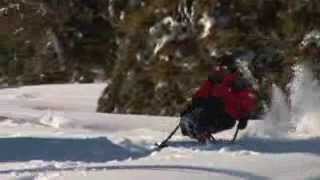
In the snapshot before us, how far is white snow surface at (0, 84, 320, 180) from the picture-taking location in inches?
337

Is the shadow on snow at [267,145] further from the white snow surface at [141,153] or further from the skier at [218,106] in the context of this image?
the skier at [218,106]

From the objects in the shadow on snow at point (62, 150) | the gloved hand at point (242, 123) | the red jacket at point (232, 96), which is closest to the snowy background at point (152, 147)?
the shadow on snow at point (62, 150)

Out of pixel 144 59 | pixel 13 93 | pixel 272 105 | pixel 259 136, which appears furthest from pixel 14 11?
pixel 259 136

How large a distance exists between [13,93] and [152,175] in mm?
16884

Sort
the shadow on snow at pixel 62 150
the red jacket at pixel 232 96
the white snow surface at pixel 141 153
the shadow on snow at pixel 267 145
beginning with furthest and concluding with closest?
1. the red jacket at pixel 232 96
2. the shadow on snow at pixel 267 145
3. the shadow on snow at pixel 62 150
4. the white snow surface at pixel 141 153

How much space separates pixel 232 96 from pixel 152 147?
117 cm

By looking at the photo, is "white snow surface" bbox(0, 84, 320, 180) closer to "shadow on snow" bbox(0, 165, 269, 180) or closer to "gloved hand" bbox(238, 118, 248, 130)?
"shadow on snow" bbox(0, 165, 269, 180)

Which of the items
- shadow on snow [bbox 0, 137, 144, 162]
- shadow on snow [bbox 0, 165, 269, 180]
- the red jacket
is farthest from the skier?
shadow on snow [bbox 0, 165, 269, 180]

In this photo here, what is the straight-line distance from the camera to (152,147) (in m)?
11.1

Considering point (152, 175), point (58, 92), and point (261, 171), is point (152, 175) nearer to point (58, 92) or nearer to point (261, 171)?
point (261, 171)

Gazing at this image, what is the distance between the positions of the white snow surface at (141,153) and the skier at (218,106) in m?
0.20

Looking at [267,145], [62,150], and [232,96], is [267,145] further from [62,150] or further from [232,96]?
[62,150]

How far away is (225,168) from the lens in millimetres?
8875

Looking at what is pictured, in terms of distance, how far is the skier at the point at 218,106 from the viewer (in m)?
11.5
